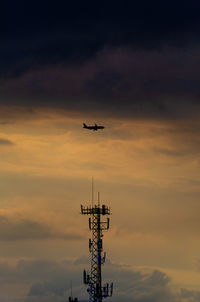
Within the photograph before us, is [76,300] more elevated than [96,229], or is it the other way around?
[96,229]

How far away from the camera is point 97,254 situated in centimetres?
18350

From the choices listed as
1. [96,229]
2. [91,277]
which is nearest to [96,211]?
[96,229]

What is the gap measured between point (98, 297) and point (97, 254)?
10.2m

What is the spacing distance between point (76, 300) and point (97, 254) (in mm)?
12961

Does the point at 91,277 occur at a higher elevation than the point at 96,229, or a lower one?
lower

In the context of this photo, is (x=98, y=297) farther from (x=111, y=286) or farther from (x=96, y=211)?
(x=96, y=211)

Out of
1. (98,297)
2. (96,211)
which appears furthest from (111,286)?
(96,211)

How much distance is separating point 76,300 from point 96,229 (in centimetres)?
1828

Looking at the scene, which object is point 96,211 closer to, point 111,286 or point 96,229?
point 96,229

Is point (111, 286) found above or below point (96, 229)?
below

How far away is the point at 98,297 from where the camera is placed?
183000 mm

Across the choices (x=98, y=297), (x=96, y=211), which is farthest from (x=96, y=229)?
(x=98, y=297)

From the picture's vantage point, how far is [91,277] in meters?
184

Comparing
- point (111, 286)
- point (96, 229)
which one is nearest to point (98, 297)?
point (111, 286)
